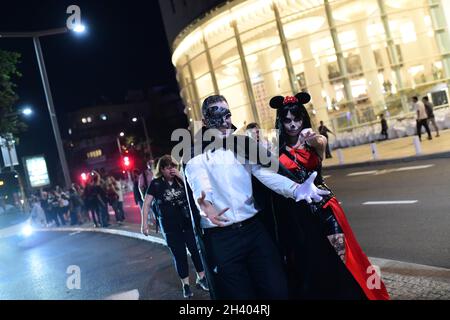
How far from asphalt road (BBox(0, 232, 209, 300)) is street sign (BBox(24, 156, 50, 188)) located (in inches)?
289

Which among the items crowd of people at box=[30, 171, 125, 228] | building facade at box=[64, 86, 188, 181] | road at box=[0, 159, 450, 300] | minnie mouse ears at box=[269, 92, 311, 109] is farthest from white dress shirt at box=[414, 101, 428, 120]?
building facade at box=[64, 86, 188, 181]

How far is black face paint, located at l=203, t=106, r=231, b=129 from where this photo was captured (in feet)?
10.0

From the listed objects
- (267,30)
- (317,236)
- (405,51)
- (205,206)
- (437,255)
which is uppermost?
(267,30)

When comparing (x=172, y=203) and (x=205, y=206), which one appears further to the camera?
(x=172, y=203)

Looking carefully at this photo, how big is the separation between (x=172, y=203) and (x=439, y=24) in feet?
81.8

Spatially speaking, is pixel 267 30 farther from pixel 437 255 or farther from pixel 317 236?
pixel 317 236

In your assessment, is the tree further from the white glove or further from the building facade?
the building facade

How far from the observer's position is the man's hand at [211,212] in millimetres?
2930

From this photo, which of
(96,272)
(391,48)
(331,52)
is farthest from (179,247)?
(391,48)

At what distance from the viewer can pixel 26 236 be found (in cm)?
2017
